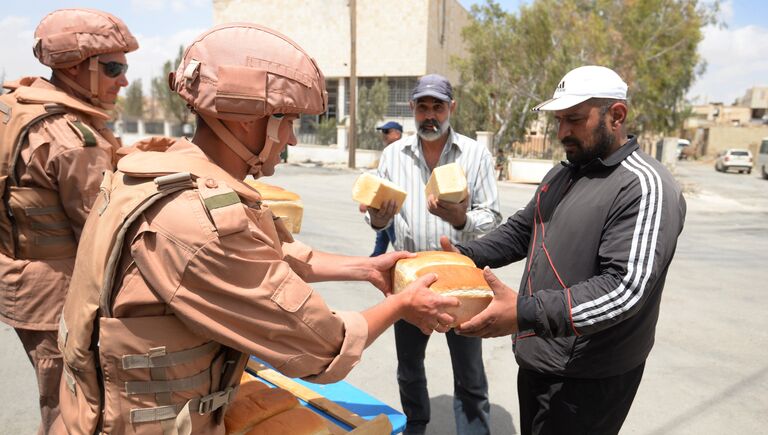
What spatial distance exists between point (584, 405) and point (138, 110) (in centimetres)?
5134

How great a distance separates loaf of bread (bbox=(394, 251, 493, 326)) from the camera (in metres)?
2.27

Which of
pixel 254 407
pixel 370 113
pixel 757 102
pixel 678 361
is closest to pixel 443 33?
pixel 370 113

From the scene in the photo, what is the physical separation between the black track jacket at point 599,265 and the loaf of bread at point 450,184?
552mm

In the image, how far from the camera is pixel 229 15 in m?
40.4

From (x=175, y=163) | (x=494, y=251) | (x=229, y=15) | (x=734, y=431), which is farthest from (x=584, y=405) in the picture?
(x=229, y=15)

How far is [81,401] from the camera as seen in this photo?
1.71m

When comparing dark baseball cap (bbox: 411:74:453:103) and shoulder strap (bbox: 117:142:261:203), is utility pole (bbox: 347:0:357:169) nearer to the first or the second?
dark baseball cap (bbox: 411:74:453:103)

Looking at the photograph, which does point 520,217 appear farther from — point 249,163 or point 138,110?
point 138,110

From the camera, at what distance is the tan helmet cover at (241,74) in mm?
1582

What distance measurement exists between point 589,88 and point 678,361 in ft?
12.9

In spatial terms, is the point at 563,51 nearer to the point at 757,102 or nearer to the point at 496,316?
the point at 496,316

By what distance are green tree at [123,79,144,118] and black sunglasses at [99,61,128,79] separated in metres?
48.8

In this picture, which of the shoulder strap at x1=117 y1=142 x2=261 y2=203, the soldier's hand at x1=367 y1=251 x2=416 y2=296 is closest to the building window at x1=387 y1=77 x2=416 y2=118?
the soldier's hand at x1=367 y1=251 x2=416 y2=296

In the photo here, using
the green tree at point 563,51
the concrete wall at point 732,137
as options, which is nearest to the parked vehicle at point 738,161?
the green tree at point 563,51
